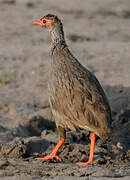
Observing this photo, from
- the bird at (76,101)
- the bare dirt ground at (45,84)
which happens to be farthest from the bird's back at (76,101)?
the bare dirt ground at (45,84)

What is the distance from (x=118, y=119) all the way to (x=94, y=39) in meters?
8.13

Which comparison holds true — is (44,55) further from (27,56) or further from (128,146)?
(128,146)

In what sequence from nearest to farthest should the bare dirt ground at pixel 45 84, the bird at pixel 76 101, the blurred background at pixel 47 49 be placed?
the bare dirt ground at pixel 45 84 < the bird at pixel 76 101 < the blurred background at pixel 47 49

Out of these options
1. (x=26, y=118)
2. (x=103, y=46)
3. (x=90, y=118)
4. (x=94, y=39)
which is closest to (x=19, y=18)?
→ (x=94, y=39)

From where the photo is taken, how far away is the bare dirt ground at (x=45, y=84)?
6008mm

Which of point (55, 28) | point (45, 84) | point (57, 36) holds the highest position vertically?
point (55, 28)

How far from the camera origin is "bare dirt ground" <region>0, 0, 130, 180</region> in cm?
601

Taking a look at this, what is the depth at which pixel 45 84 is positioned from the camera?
11055 mm

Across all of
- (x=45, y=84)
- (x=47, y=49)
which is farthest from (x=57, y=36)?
(x=47, y=49)

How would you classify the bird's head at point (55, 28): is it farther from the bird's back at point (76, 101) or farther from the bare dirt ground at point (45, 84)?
the bare dirt ground at point (45, 84)

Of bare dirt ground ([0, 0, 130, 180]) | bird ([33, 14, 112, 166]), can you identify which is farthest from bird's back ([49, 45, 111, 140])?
bare dirt ground ([0, 0, 130, 180])

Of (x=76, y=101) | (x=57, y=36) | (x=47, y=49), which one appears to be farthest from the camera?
(x=47, y=49)

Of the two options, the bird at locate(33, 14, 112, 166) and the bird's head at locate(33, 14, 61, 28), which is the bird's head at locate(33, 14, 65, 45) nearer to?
the bird's head at locate(33, 14, 61, 28)

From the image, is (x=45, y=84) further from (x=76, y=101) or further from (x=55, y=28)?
(x=76, y=101)
